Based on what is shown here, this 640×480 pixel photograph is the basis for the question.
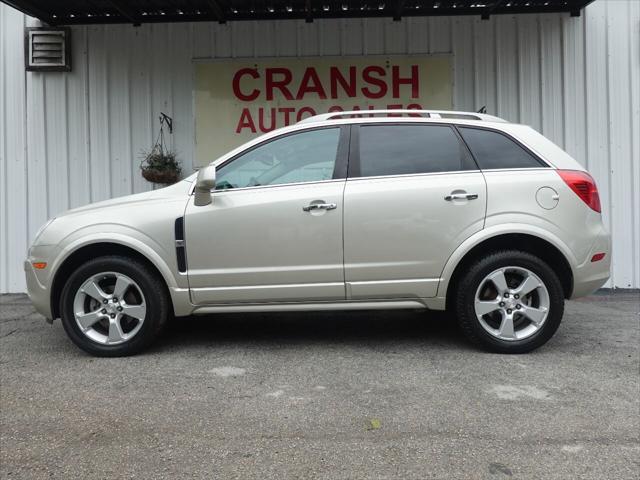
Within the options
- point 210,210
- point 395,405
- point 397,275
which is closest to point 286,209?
point 210,210

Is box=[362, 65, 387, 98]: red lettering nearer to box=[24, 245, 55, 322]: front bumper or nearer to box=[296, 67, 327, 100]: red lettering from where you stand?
box=[296, 67, 327, 100]: red lettering

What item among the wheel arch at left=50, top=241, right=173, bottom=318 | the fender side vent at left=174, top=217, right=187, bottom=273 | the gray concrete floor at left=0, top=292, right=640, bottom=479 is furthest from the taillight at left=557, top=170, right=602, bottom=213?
the wheel arch at left=50, top=241, right=173, bottom=318

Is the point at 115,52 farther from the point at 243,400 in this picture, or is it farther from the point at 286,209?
the point at 243,400

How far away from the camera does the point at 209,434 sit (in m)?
2.98

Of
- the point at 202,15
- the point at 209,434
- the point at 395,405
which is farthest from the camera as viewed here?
the point at 202,15

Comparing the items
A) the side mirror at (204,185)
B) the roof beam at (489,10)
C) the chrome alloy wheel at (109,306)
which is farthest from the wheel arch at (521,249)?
the roof beam at (489,10)

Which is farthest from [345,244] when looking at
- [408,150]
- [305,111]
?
[305,111]

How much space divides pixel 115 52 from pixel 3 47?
1.51 metres

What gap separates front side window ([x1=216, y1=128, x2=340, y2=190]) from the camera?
4320 mm

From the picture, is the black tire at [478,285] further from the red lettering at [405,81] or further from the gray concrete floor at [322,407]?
the red lettering at [405,81]

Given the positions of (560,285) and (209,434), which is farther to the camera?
(560,285)

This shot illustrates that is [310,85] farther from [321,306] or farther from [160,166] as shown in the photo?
[321,306]

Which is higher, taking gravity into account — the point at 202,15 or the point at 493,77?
the point at 202,15

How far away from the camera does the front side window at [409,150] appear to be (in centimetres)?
433
